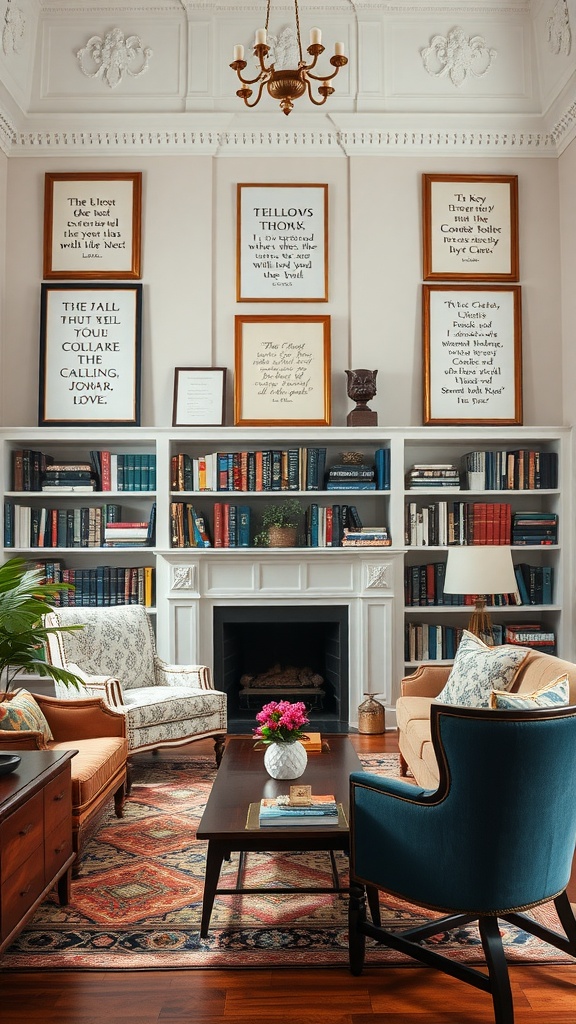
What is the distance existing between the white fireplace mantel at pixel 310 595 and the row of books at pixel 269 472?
Result: 0.48m

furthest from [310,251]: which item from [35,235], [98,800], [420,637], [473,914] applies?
[473,914]

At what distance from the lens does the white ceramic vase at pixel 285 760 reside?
10.4 ft

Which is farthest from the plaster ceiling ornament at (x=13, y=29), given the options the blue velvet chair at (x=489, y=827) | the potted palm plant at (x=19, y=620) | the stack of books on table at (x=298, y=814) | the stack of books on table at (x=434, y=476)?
the blue velvet chair at (x=489, y=827)

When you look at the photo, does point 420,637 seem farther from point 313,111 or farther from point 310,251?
point 313,111

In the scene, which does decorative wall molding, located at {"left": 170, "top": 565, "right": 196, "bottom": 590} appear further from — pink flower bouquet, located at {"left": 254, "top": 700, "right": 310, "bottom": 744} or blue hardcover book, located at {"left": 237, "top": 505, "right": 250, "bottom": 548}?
pink flower bouquet, located at {"left": 254, "top": 700, "right": 310, "bottom": 744}

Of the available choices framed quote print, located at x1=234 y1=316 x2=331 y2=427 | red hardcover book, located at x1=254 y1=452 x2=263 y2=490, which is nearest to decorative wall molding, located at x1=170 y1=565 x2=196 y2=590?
red hardcover book, located at x1=254 y1=452 x2=263 y2=490

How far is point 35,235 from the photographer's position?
5.92 metres

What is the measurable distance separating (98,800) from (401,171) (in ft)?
15.6

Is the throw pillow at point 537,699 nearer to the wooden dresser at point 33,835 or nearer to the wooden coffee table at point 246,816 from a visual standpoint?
the wooden coffee table at point 246,816

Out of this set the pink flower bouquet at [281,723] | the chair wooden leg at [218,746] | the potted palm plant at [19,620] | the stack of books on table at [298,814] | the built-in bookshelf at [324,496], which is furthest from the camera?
the built-in bookshelf at [324,496]

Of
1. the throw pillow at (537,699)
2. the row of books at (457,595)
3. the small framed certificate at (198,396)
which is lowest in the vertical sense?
the throw pillow at (537,699)

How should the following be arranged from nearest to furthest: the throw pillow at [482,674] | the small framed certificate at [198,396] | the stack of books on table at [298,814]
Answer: the stack of books on table at [298,814], the throw pillow at [482,674], the small framed certificate at [198,396]

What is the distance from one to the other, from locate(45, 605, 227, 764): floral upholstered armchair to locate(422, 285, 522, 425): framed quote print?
2.58 m

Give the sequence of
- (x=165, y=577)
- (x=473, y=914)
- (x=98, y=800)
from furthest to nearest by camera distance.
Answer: (x=165, y=577)
(x=98, y=800)
(x=473, y=914)
